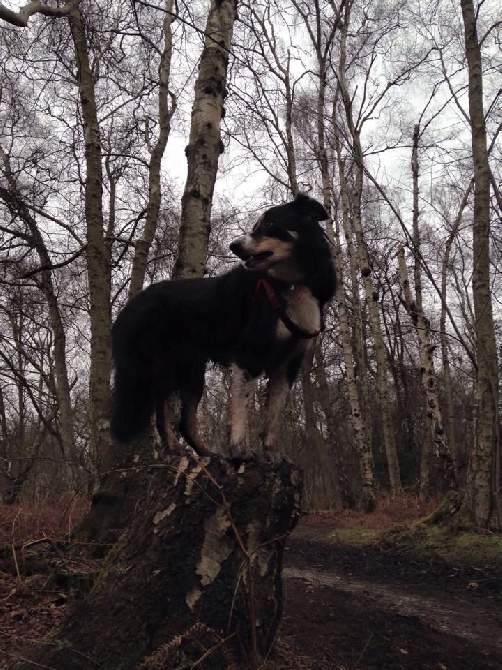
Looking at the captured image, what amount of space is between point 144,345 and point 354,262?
1624 cm

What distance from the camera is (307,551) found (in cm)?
996

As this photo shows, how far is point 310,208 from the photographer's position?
10.9 ft

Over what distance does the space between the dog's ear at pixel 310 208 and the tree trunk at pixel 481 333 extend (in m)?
5.91

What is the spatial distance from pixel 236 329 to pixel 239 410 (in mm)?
542

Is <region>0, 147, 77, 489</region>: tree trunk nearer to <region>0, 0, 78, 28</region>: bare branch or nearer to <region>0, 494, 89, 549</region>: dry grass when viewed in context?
<region>0, 494, 89, 549</region>: dry grass

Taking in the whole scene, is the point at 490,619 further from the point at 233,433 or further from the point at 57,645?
the point at 57,645

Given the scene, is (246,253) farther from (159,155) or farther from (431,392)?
(431,392)

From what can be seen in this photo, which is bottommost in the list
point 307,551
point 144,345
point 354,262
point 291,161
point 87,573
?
point 307,551

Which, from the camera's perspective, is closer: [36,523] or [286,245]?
[286,245]

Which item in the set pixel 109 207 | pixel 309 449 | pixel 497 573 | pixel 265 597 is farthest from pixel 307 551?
pixel 109 207

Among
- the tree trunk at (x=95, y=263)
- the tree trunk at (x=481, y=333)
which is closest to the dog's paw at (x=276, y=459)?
the tree trunk at (x=95, y=263)

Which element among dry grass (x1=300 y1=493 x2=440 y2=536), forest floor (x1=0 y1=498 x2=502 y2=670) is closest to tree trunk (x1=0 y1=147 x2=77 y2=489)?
forest floor (x1=0 y1=498 x2=502 y2=670)

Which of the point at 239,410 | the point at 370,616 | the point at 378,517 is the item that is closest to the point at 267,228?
the point at 239,410

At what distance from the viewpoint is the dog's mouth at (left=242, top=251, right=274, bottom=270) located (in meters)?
3.13
